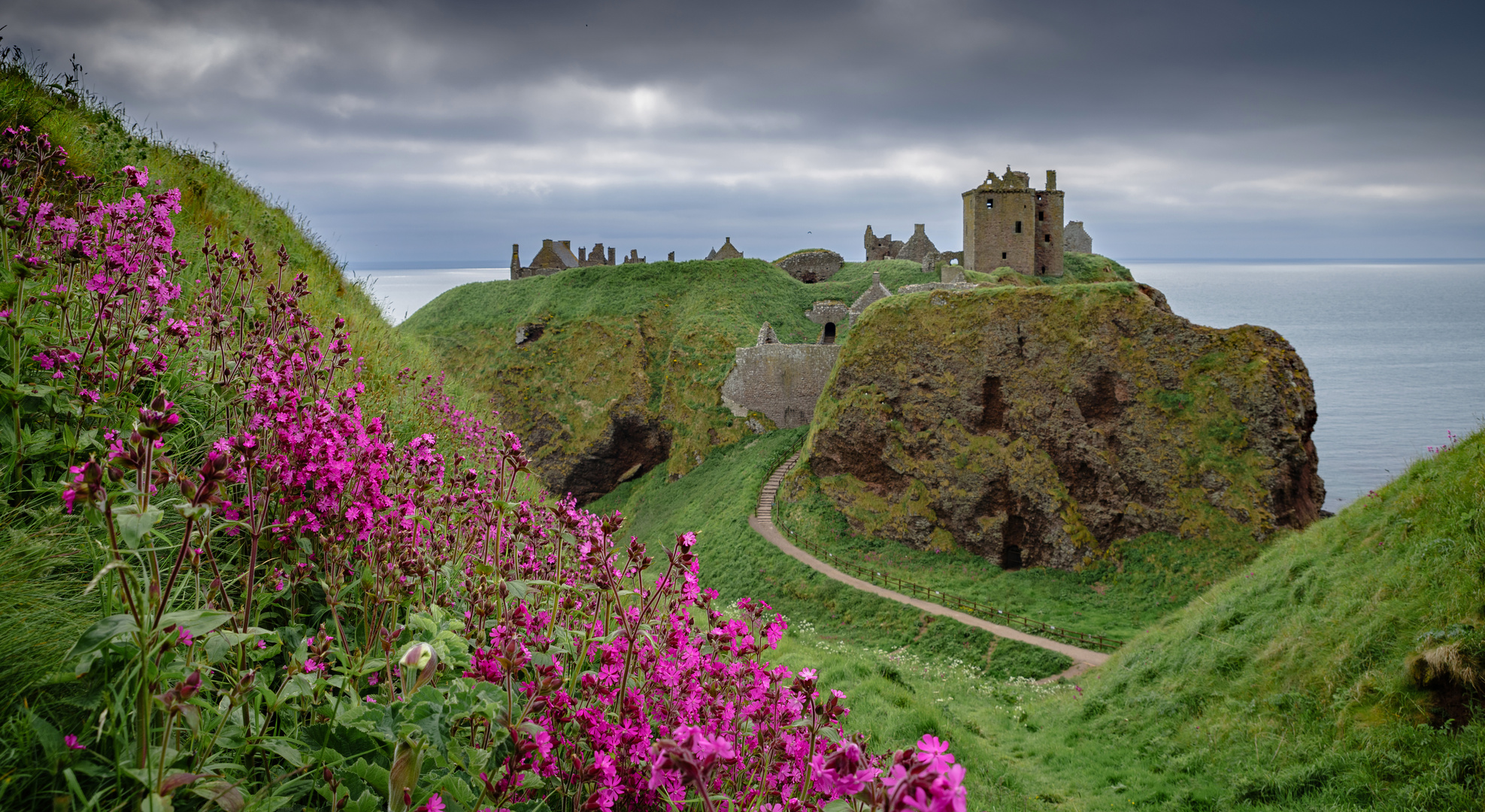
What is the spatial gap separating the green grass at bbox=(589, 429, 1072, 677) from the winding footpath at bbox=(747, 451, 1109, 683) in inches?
12.3

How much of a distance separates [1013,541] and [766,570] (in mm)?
9752

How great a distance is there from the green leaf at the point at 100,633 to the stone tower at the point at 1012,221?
54.1 metres

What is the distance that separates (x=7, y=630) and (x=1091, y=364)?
102ft

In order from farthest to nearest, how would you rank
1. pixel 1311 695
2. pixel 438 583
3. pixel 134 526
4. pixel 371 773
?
pixel 1311 695 → pixel 438 583 → pixel 371 773 → pixel 134 526

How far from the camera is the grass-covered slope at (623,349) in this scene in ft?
151

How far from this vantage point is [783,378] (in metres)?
41.9

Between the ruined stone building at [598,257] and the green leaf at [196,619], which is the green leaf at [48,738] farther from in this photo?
the ruined stone building at [598,257]

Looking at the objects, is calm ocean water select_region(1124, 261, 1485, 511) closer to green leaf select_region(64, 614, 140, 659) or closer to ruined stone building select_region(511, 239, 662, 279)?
green leaf select_region(64, 614, 140, 659)

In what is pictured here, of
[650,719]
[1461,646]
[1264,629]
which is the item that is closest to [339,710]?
[650,719]

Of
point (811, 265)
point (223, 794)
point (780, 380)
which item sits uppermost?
point (811, 265)

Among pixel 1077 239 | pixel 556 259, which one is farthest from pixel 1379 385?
pixel 556 259

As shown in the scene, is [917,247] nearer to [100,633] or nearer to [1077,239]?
[1077,239]

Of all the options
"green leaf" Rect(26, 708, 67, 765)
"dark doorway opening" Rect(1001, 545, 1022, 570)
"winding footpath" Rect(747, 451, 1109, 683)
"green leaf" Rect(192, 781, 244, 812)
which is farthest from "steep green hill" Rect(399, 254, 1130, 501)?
"green leaf" Rect(26, 708, 67, 765)

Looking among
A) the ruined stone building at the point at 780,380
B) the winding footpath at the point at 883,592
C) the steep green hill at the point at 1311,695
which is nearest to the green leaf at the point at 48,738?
the steep green hill at the point at 1311,695
